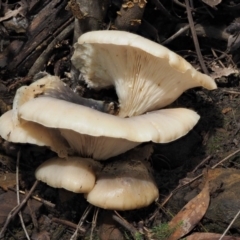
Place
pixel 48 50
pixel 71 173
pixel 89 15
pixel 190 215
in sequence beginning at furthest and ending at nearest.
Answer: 1. pixel 48 50
2. pixel 89 15
3. pixel 190 215
4. pixel 71 173

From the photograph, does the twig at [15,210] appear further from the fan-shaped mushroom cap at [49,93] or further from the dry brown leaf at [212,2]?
the dry brown leaf at [212,2]

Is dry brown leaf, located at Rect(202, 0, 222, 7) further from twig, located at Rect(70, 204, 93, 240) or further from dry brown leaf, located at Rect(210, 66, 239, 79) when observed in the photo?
twig, located at Rect(70, 204, 93, 240)

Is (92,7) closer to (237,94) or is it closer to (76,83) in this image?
(76,83)

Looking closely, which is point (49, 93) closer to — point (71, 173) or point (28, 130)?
point (28, 130)

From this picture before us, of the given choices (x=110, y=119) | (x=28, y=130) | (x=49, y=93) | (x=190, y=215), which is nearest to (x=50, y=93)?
(x=49, y=93)

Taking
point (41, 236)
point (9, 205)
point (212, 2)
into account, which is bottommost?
point (41, 236)

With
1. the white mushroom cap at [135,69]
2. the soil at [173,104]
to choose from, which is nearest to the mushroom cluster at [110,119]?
the white mushroom cap at [135,69]
